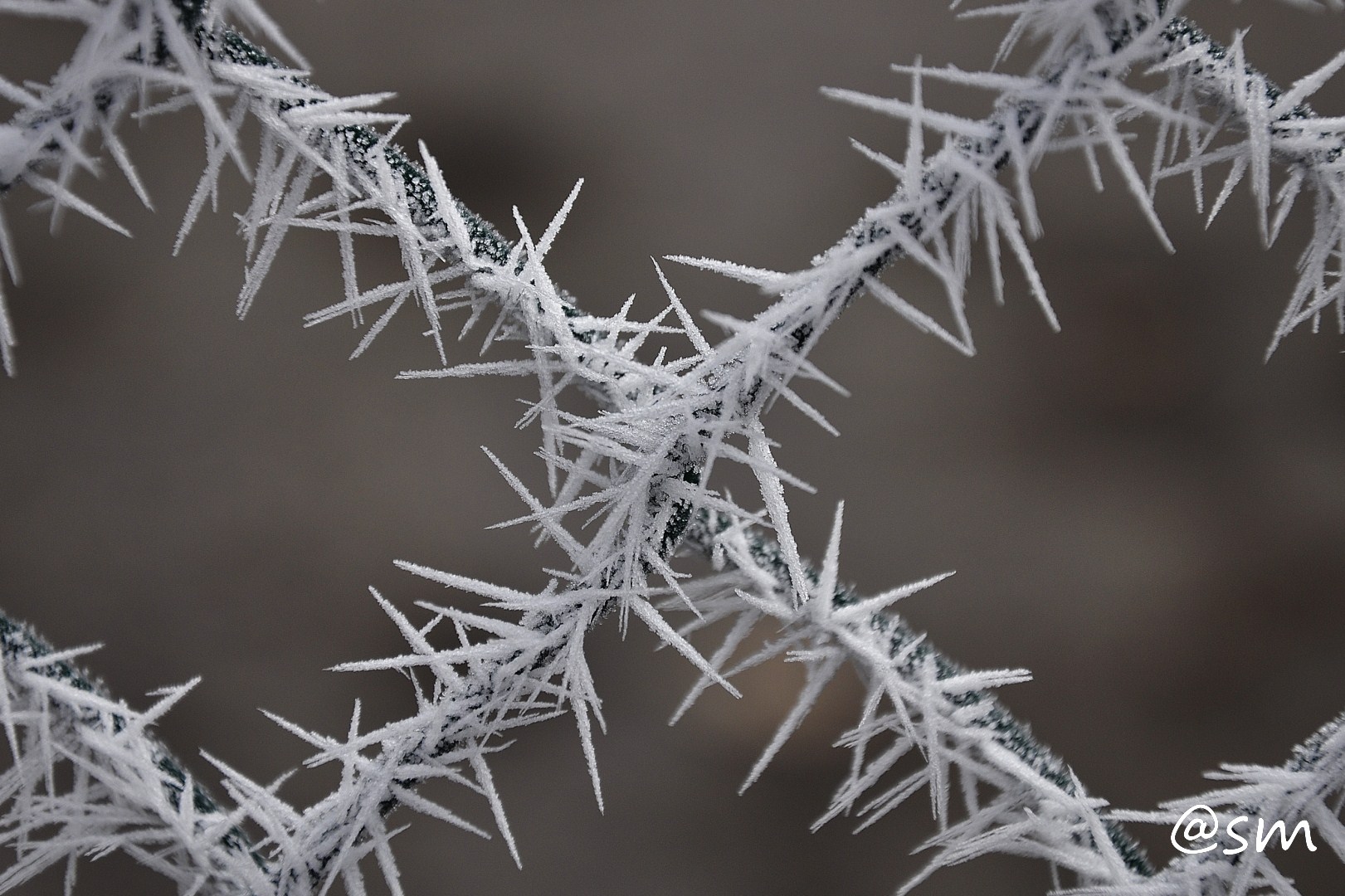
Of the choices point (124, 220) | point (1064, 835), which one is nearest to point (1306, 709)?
point (1064, 835)

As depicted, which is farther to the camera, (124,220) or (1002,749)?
(124,220)

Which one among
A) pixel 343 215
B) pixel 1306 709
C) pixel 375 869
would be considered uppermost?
pixel 343 215

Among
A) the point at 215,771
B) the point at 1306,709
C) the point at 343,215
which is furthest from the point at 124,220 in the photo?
the point at 1306,709

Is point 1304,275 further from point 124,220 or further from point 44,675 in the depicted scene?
point 124,220

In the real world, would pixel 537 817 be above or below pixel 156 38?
below

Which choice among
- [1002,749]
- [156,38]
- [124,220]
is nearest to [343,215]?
[156,38]

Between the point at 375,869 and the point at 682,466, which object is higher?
the point at 682,466

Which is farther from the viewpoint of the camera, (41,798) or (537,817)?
(537,817)

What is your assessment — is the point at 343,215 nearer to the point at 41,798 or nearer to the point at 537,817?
the point at 41,798
